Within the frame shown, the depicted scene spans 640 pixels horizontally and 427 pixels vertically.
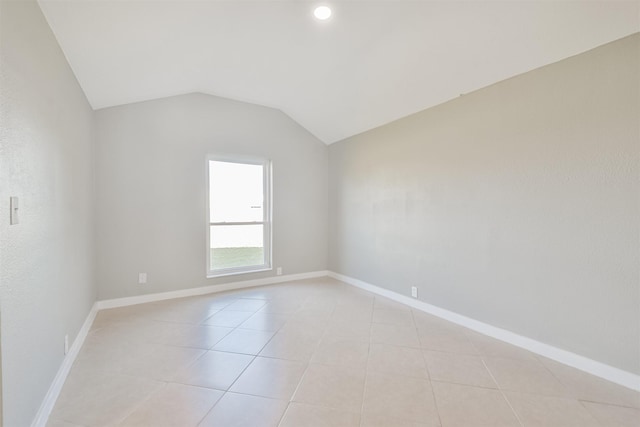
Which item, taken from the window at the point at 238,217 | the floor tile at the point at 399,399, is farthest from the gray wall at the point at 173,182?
the floor tile at the point at 399,399

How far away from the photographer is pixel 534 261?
238 centimetres

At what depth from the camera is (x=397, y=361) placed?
7.30 feet

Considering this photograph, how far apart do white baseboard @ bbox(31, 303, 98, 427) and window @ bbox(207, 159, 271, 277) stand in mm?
1660

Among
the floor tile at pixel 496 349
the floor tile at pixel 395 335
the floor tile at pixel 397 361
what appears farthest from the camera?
the floor tile at pixel 395 335

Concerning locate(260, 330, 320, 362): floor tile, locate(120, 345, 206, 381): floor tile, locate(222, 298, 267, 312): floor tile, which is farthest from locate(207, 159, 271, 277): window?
locate(260, 330, 320, 362): floor tile

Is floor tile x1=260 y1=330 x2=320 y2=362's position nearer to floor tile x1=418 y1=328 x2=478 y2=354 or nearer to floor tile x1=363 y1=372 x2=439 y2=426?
floor tile x1=363 y1=372 x2=439 y2=426

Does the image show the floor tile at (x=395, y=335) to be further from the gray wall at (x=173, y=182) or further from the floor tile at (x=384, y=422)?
the gray wall at (x=173, y=182)

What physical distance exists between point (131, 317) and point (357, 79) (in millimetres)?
3627

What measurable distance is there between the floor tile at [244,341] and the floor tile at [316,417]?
0.80m

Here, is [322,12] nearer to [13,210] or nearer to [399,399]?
[13,210]

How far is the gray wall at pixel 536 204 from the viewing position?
1.93 metres

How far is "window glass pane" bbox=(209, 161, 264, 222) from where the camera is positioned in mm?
4141

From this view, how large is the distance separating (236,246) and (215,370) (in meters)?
2.42

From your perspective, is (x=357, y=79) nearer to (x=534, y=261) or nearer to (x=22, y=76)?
(x=534, y=261)
